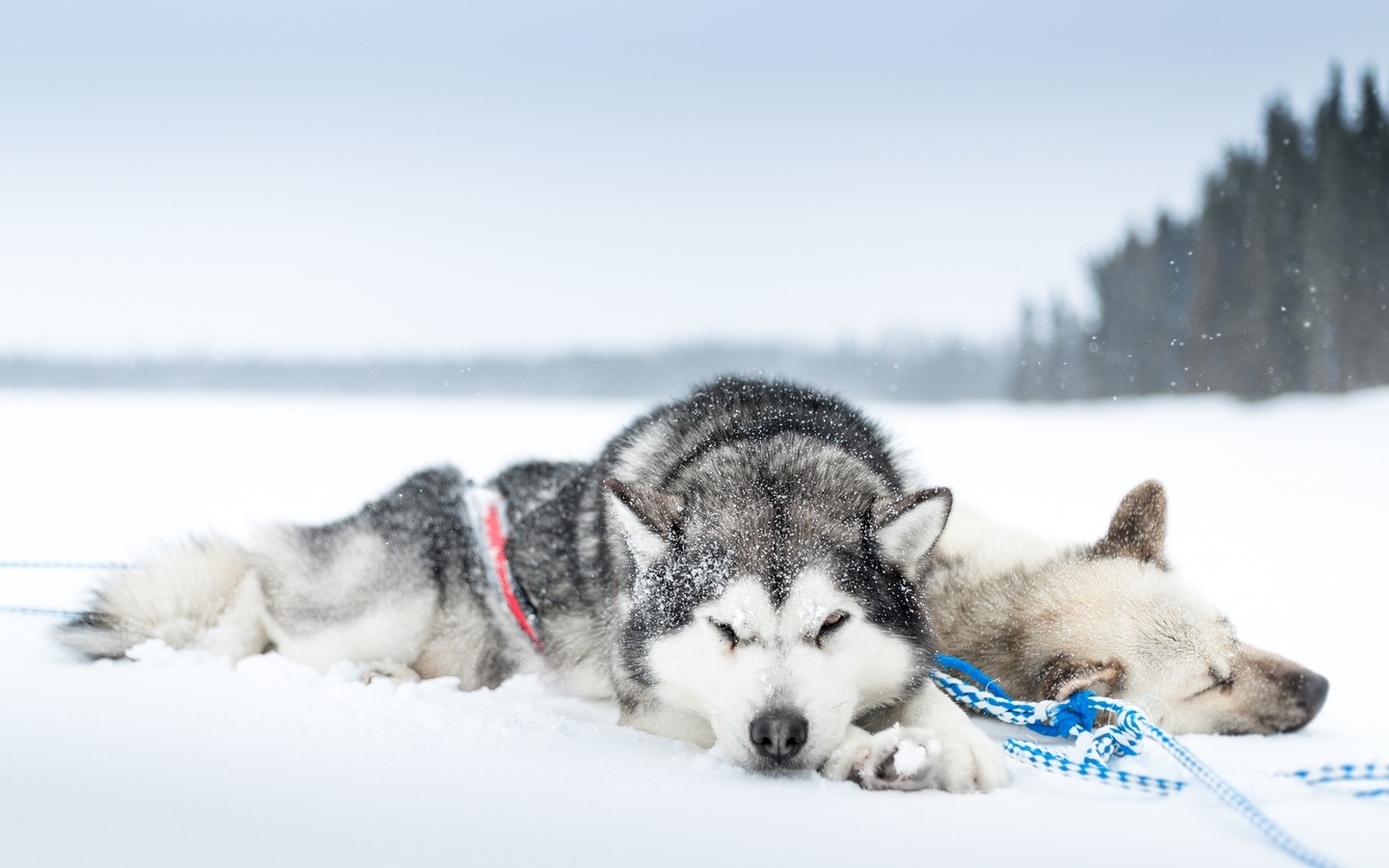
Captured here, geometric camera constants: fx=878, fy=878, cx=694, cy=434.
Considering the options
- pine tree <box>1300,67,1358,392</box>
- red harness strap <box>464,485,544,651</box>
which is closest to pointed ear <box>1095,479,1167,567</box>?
red harness strap <box>464,485,544,651</box>

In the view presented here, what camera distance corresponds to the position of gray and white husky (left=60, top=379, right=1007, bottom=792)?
2.29 meters

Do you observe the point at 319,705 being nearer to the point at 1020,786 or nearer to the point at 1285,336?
the point at 1020,786

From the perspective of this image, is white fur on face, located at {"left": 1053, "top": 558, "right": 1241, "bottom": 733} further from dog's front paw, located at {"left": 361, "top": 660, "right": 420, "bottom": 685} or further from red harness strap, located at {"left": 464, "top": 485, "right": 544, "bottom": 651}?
dog's front paw, located at {"left": 361, "top": 660, "right": 420, "bottom": 685}

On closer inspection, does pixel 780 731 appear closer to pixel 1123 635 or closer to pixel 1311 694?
pixel 1123 635

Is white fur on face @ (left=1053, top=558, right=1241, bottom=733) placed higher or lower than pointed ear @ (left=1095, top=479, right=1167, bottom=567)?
lower

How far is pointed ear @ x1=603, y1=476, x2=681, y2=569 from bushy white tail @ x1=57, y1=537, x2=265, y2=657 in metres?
2.09

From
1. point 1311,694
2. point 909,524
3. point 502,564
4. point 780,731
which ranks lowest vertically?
point 1311,694

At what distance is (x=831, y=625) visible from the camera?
94.3 inches

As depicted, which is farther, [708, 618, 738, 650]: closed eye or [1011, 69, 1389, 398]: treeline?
[1011, 69, 1389, 398]: treeline

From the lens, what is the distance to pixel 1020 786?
2250 millimetres

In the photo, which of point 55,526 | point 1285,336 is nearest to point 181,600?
point 55,526

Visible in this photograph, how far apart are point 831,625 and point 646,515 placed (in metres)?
0.60

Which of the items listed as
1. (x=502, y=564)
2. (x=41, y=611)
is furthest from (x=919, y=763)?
(x=41, y=611)

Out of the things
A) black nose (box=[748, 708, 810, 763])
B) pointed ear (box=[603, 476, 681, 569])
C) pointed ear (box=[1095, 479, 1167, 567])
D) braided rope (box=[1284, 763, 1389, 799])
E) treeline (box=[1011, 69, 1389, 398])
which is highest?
treeline (box=[1011, 69, 1389, 398])
